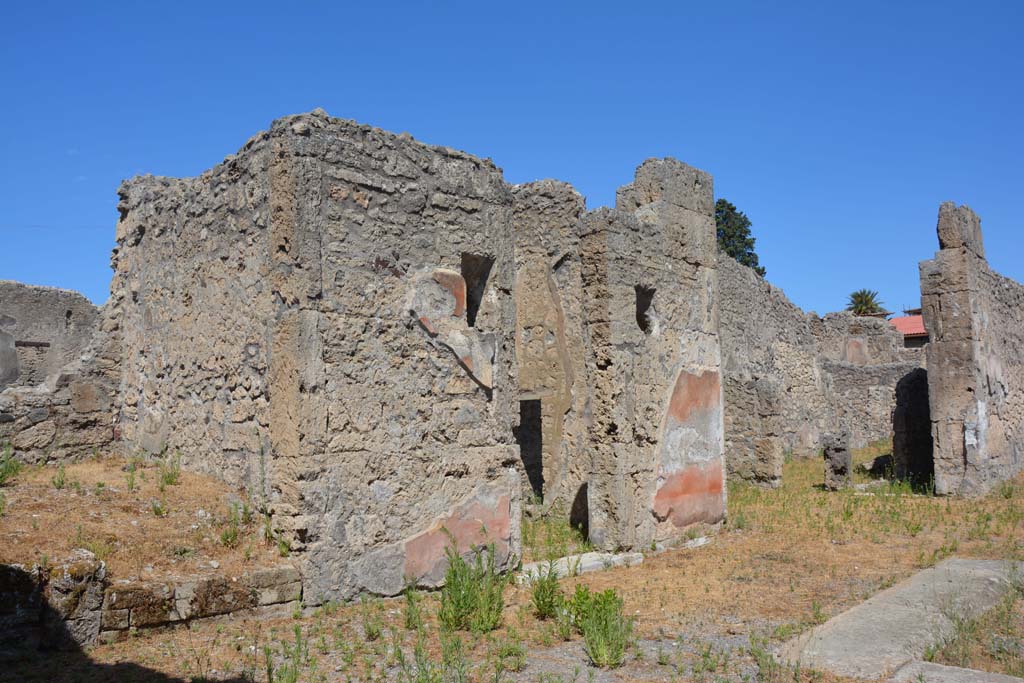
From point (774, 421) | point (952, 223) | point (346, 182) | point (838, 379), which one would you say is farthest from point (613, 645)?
point (838, 379)

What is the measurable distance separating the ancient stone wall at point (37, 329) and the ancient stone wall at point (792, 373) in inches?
395

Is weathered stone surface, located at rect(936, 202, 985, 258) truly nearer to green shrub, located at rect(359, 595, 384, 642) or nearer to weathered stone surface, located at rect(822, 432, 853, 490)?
weathered stone surface, located at rect(822, 432, 853, 490)

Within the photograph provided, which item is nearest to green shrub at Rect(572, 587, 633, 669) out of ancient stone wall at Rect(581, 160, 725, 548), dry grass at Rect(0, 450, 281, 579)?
dry grass at Rect(0, 450, 281, 579)

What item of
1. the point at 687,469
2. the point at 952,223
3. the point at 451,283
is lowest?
the point at 687,469

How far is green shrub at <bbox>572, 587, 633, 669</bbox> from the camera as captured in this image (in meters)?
4.48

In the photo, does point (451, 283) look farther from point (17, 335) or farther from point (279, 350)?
point (17, 335)

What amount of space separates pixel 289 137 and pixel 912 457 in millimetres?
12353

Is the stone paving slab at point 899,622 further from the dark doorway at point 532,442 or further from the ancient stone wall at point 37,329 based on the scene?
the ancient stone wall at point 37,329

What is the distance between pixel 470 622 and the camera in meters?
5.12

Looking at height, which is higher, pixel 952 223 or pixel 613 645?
pixel 952 223

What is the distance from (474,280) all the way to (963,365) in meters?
8.62

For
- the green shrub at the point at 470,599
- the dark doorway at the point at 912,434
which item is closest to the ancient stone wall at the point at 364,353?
the green shrub at the point at 470,599

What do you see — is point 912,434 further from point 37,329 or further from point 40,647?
point 37,329

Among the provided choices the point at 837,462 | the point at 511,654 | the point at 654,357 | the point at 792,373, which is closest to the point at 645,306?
the point at 654,357
